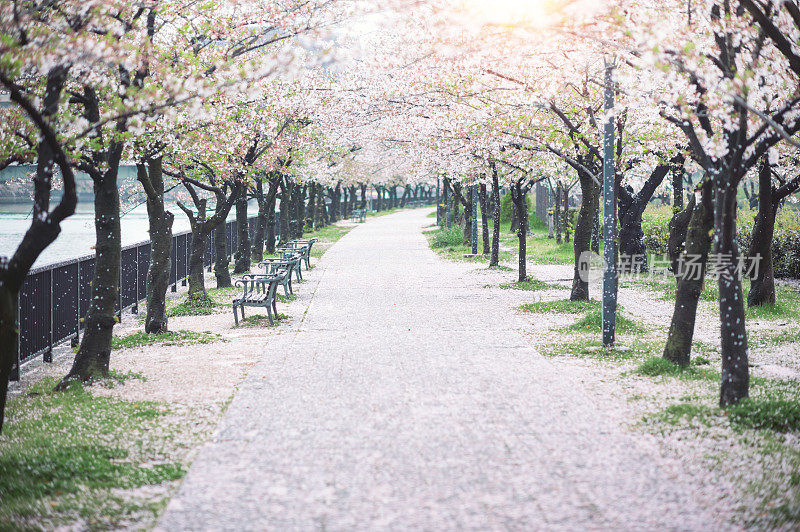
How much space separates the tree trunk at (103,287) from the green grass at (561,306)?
7717mm

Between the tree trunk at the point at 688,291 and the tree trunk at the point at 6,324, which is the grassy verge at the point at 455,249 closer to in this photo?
the tree trunk at the point at 688,291

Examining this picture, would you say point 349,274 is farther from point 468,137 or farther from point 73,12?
point 73,12

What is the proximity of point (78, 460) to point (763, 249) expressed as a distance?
12.3 m

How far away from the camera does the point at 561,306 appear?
1442cm

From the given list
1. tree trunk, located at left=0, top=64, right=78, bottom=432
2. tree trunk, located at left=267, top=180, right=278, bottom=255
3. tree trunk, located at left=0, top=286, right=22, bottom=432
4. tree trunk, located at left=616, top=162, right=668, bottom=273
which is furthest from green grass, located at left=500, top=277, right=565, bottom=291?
tree trunk, located at left=0, top=286, right=22, bottom=432

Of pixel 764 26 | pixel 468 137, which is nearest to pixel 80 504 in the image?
pixel 764 26

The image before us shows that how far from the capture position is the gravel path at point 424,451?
4.80 metres

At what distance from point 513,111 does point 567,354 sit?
5.55 metres

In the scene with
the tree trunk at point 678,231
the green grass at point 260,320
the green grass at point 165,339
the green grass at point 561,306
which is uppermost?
the tree trunk at point 678,231

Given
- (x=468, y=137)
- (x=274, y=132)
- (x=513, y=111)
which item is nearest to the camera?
(x=513, y=111)

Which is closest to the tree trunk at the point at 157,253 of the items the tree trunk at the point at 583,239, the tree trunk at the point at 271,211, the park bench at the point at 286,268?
the park bench at the point at 286,268

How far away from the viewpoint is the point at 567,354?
1027cm

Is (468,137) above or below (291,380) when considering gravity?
above

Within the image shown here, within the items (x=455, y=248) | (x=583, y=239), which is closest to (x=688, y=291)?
(x=583, y=239)
